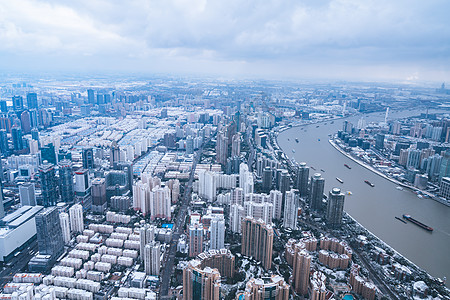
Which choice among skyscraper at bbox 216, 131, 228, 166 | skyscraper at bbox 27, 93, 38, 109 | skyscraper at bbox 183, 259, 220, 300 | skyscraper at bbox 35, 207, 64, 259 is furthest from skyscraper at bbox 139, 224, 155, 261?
skyscraper at bbox 27, 93, 38, 109

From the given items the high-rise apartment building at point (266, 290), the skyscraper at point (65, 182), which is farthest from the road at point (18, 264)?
the high-rise apartment building at point (266, 290)

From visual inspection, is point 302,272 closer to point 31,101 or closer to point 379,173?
point 379,173

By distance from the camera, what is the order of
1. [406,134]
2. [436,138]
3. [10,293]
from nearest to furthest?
[10,293] < [436,138] < [406,134]

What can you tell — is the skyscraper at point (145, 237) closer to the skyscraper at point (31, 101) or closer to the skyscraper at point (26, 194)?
the skyscraper at point (26, 194)

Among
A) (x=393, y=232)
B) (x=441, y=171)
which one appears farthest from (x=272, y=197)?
(x=441, y=171)

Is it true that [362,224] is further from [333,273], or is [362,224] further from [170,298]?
[170,298]

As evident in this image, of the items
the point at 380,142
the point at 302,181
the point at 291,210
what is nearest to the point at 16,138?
the point at 302,181
